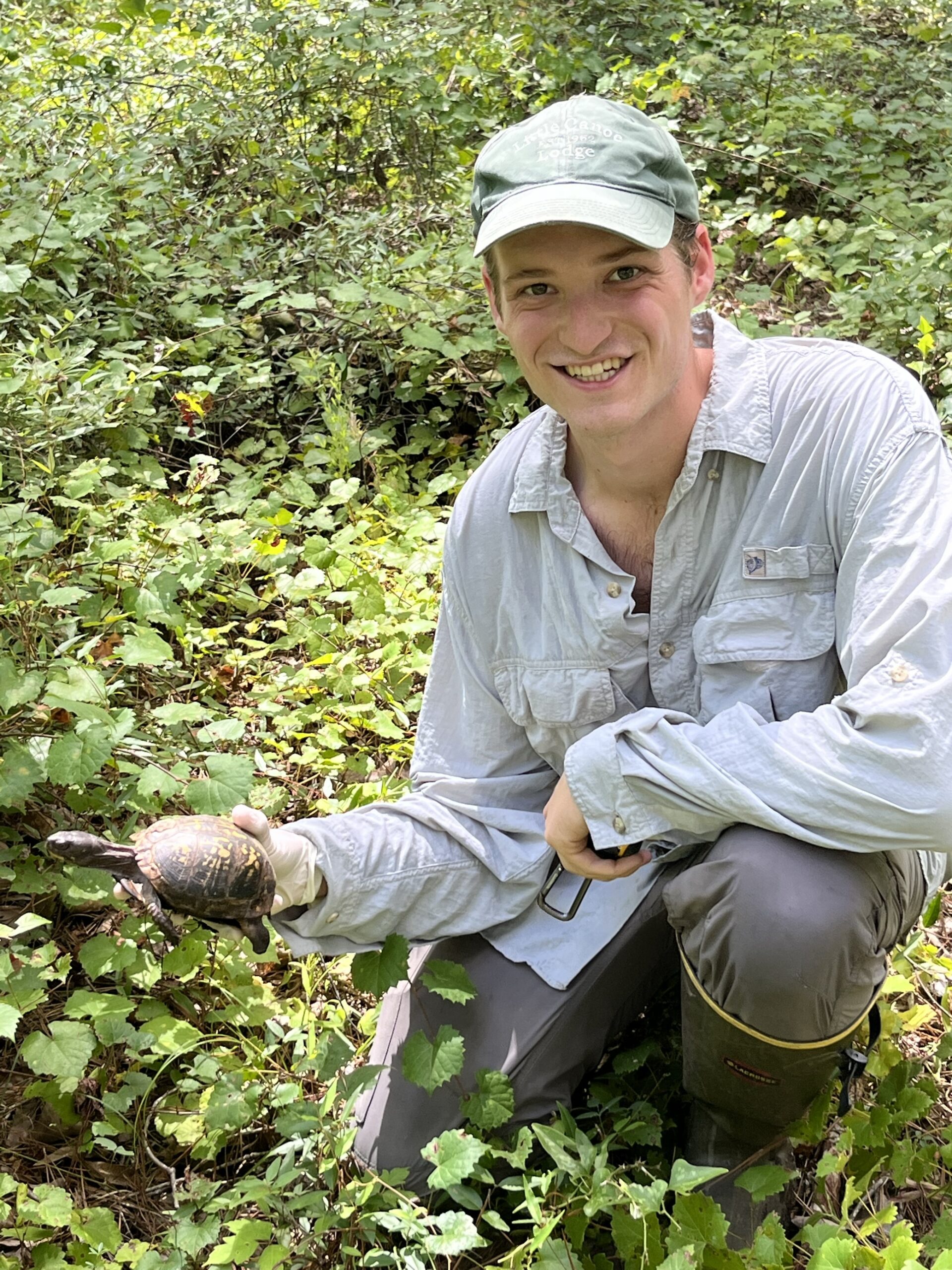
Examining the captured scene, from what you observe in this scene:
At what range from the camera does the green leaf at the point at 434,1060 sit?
1989 mm

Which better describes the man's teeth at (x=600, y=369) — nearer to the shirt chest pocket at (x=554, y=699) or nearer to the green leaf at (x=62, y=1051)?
the shirt chest pocket at (x=554, y=699)

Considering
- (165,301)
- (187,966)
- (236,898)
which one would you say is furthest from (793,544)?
(165,301)

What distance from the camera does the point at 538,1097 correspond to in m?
2.19

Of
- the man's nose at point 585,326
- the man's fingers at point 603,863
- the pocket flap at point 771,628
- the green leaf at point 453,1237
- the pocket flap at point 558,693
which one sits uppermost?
the man's nose at point 585,326

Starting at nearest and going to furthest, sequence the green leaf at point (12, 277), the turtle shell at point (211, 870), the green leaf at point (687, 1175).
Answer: the green leaf at point (687, 1175) → the turtle shell at point (211, 870) → the green leaf at point (12, 277)

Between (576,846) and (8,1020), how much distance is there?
0.98 m

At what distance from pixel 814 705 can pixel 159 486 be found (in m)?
2.25

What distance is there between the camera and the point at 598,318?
189 cm

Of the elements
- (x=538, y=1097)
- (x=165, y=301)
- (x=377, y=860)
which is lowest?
(x=538, y=1097)

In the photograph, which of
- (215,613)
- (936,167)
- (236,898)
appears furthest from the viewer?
(936,167)

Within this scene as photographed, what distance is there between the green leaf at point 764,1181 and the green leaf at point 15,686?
1617mm

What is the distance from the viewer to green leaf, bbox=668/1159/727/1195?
1.67 metres

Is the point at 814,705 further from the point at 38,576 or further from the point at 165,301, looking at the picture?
the point at 165,301

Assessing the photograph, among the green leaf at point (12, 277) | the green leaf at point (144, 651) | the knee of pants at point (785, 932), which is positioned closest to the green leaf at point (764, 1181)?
the knee of pants at point (785, 932)
